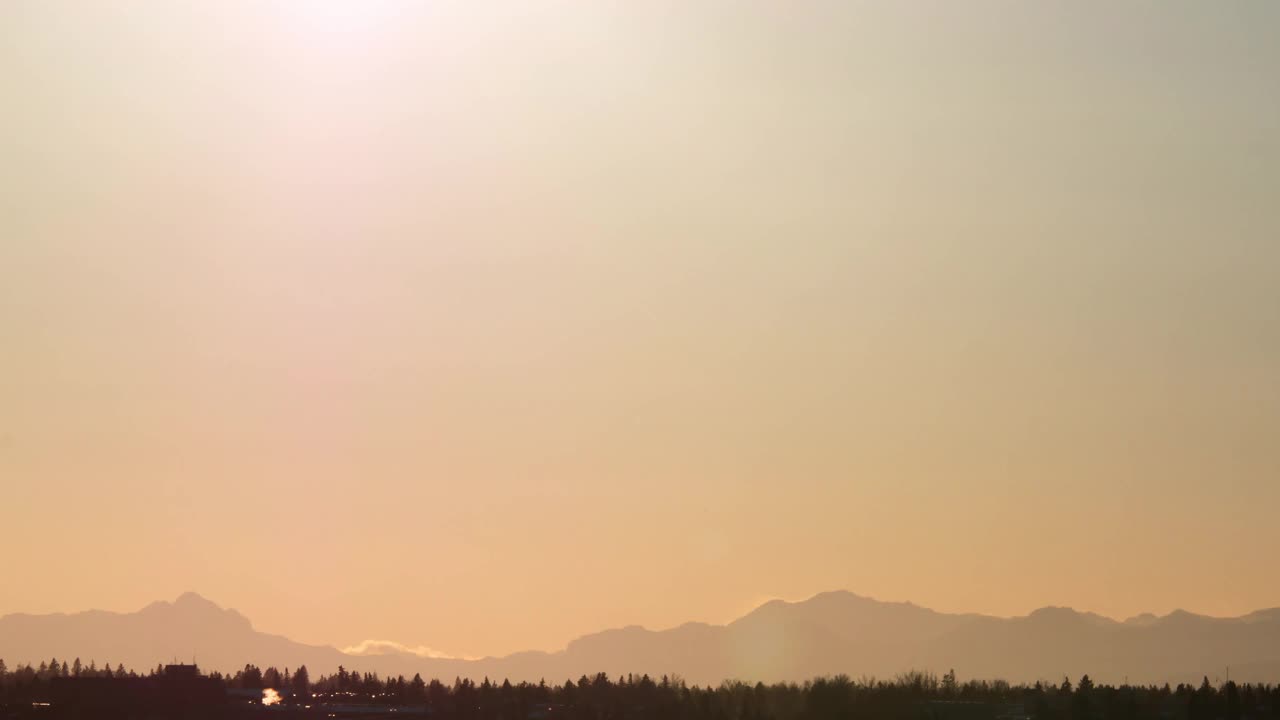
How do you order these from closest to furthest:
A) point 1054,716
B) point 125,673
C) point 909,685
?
point 1054,716 < point 125,673 < point 909,685

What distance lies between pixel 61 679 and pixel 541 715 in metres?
50.6

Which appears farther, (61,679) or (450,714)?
(450,714)

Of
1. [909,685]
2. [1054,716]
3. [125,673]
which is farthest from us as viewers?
[909,685]

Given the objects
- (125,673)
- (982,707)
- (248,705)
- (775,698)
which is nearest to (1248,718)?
(982,707)

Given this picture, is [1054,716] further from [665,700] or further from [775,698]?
[665,700]

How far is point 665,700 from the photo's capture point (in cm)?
19988

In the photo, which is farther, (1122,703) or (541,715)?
(541,715)

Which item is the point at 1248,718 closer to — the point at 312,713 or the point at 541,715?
the point at 541,715

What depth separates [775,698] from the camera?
195 m

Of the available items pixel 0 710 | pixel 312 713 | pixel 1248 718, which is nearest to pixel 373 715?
pixel 312 713

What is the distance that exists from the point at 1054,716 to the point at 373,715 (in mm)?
70085

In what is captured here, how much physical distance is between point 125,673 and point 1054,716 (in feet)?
314

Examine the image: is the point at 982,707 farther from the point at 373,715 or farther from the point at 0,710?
the point at 0,710

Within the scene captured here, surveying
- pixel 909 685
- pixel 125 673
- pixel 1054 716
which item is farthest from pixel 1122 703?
pixel 125 673
